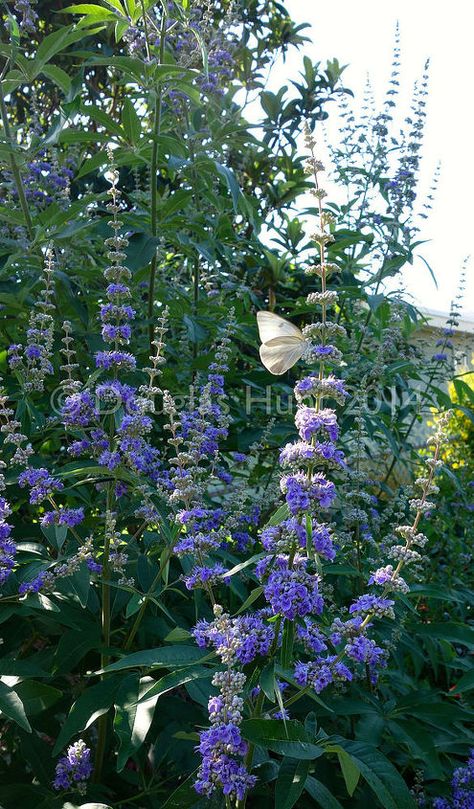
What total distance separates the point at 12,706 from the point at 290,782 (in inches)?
29.5

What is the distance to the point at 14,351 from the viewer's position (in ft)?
9.98

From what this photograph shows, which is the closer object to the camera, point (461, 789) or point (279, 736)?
point (279, 736)

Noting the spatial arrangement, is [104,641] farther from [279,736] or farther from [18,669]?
[279,736]

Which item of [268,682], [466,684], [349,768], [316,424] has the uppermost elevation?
[316,424]

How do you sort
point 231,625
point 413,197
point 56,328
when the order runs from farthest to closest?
point 413,197
point 56,328
point 231,625

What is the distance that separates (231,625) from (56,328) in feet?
6.10

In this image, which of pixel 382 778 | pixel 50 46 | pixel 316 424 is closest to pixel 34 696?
pixel 382 778

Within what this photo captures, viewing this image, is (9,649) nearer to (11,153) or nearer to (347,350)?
(11,153)

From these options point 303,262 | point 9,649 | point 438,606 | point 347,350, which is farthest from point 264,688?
point 303,262

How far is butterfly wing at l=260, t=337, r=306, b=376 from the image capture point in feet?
6.67

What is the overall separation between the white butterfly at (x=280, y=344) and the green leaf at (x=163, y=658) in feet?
2.47

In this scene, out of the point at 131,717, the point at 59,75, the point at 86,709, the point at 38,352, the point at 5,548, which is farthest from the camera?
the point at 59,75

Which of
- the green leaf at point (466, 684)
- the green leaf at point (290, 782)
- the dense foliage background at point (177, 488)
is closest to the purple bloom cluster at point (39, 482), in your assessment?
the dense foliage background at point (177, 488)

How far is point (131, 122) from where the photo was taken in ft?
10.8
